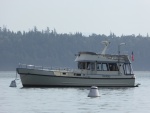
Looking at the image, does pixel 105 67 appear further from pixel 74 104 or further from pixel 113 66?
pixel 74 104

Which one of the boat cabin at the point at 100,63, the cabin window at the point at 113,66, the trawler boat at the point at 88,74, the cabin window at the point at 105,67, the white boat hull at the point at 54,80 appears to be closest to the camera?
the white boat hull at the point at 54,80

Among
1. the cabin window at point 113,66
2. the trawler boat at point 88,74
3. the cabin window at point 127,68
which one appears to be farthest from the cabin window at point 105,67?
the cabin window at point 127,68

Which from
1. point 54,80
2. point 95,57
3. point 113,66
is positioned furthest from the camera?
point 113,66

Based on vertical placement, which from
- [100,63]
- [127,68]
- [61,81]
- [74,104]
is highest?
[100,63]

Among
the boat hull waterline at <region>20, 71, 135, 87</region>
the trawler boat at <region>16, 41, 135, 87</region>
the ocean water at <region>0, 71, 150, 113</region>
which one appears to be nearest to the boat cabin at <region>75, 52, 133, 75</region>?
the trawler boat at <region>16, 41, 135, 87</region>

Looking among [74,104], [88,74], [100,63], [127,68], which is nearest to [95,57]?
[100,63]

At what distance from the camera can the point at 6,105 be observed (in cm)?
4578

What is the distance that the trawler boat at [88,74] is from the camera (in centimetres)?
6819

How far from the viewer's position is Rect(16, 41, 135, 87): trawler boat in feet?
224

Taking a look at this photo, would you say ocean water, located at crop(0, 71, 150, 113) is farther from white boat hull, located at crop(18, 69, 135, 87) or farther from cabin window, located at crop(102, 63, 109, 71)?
cabin window, located at crop(102, 63, 109, 71)

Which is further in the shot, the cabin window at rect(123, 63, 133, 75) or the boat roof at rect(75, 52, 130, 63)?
the cabin window at rect(123, 63, 133, 75)

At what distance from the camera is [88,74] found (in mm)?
68875

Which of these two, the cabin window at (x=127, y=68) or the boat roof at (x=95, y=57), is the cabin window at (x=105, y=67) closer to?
the boat roof at (x=95, y=57)

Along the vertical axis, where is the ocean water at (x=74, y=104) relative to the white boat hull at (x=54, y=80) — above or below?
below
